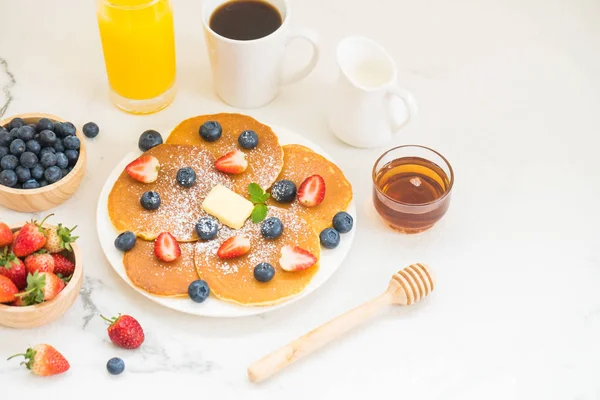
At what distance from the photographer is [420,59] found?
93.4 inches

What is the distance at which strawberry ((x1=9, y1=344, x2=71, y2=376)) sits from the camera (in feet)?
5.69

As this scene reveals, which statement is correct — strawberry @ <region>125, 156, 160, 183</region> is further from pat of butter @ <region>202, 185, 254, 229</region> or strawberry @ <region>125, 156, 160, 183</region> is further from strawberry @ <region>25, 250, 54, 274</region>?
strawberry @ <region>25, 250, 54, 274</region>

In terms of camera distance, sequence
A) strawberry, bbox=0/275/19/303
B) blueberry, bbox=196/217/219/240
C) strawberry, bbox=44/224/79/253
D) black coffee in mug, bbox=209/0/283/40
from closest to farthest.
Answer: strawberry, bbox=0/275/19/303, strawberry, bbox=44/224/79/253, blueberry, bbox=196/217/219/240, black coffee in mug, bbox=209/0/283/40

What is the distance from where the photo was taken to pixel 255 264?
1903mm

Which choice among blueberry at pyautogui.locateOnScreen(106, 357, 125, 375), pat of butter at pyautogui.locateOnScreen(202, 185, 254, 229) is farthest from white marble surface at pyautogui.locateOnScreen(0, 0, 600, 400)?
pat of butter at pyautogui.locateOnScreen(202, 185, 254, 229)

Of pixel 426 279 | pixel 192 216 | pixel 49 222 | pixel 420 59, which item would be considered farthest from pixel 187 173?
pixel 420 59

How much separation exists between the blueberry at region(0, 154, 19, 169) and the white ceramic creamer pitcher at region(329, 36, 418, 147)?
771mm

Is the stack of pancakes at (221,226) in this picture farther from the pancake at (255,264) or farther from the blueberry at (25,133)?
the blueberry at (25,133)

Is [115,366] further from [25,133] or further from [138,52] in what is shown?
[138,52]

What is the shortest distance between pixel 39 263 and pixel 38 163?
31 cm

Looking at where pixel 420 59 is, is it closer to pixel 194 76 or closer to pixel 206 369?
pixel 194 76

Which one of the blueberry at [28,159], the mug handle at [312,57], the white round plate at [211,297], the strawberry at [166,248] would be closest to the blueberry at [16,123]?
the blueberry at [28,159]

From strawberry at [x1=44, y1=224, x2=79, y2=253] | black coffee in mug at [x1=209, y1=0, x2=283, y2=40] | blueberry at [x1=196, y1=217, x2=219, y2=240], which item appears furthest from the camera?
black coffee in mug at [x1=209, y1=0, x2=283, y2=40]

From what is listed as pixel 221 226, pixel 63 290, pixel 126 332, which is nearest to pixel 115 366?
pixel 126 332
